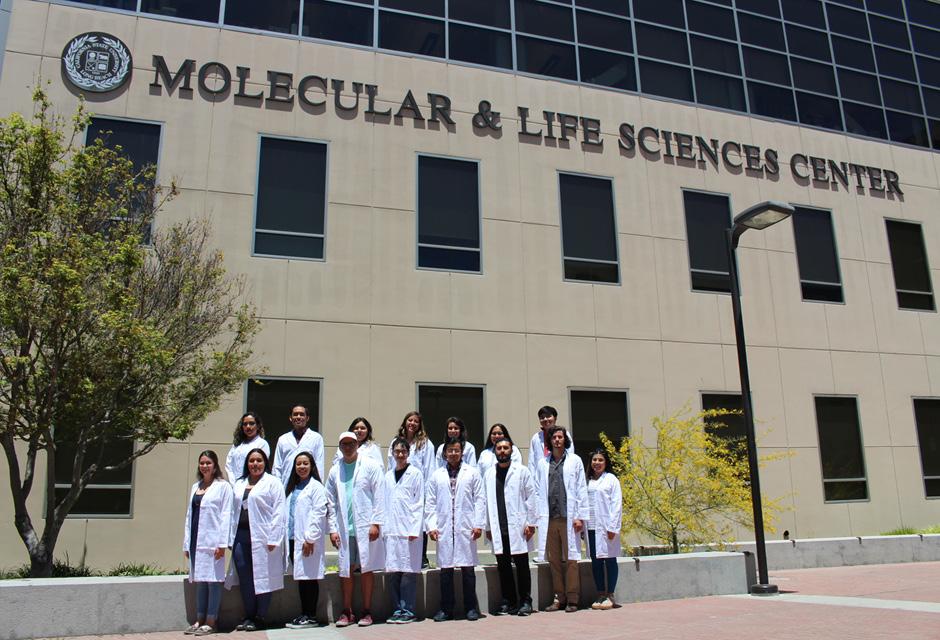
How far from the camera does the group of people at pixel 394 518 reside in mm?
7984

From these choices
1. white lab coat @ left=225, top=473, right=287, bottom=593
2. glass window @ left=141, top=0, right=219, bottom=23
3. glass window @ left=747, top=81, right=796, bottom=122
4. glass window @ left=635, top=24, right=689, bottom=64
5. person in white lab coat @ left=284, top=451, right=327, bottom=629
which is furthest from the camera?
glass window @ left=747, top=81, right=796, bottom=122

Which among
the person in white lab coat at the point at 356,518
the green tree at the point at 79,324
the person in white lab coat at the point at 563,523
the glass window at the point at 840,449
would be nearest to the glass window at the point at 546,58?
the glass window at the point at 840,449

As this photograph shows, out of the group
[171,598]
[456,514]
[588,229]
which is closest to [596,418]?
[588,229]

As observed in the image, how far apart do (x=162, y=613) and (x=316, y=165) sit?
29.0ft

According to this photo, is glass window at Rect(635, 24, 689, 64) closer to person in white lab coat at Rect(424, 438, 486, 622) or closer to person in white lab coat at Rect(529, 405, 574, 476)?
person in white lab coat at Rect(529, 405, 574, 476)

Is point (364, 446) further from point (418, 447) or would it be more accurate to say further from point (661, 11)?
point (661, 11)

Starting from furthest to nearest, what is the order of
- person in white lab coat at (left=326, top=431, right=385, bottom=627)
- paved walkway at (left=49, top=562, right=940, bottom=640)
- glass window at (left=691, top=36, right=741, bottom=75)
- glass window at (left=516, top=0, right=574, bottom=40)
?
glass window at (left=691, top=36, right=741, bottom=75) < glass window at (left=516, top=0, right=574, bottom=40) < person in white lab coat at (left=326, top=431, right=385, bottom=627) < paved walkway at (left=49, top=562, right=940, bottom=640)

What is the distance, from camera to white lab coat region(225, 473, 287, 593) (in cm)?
789

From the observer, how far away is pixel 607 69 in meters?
17.3

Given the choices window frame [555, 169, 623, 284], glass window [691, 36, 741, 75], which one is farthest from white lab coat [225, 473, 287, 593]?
glass window [691, 36, 741, 75]

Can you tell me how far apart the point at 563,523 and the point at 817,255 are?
11832mm

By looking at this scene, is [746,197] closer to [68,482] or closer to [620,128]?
[620,128]

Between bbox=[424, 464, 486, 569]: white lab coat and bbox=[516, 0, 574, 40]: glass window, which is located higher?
bbox=[516, 0, 574, 40]: glass window

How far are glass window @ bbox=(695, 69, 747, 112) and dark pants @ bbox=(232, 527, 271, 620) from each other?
14317 mm
